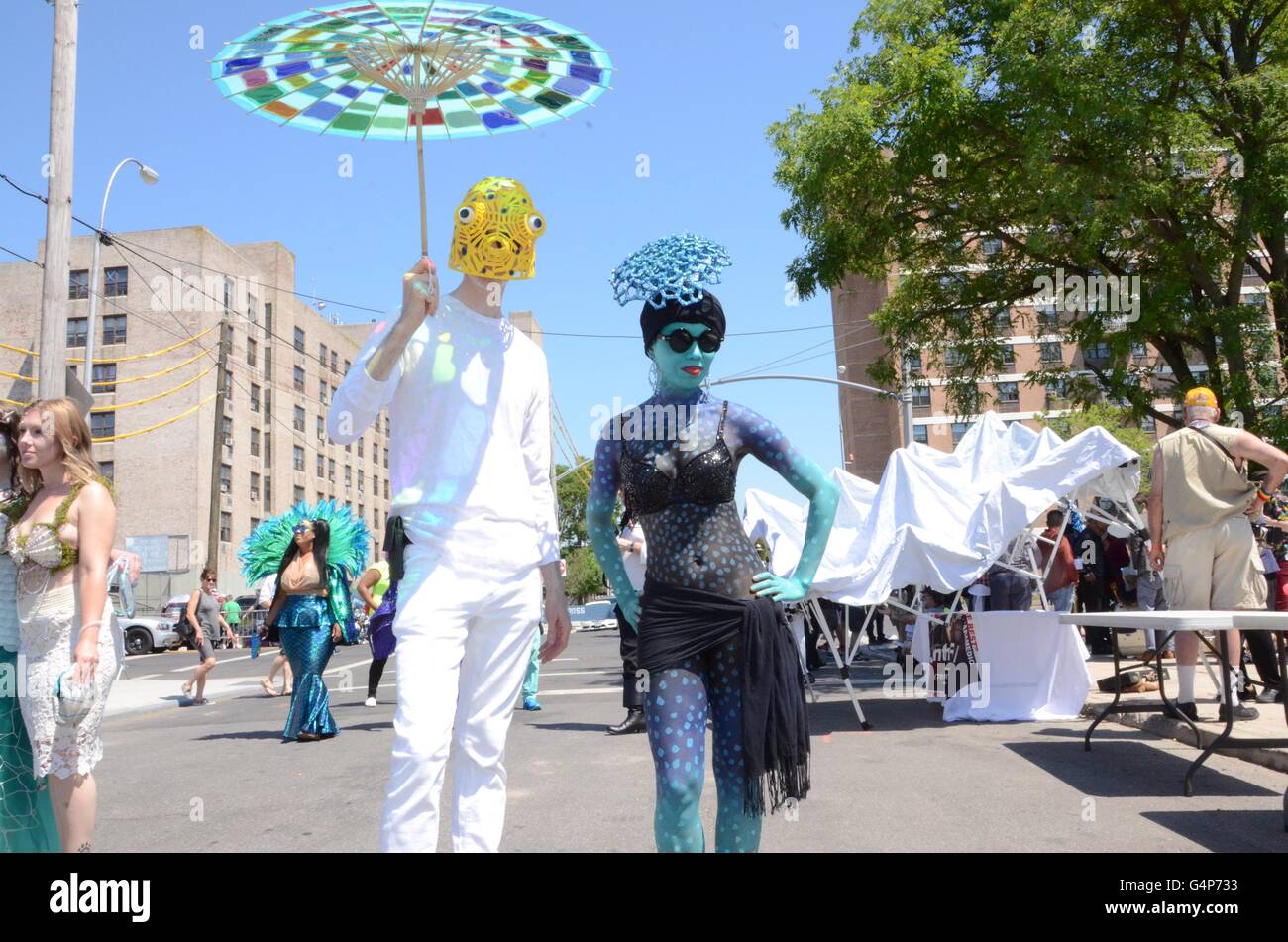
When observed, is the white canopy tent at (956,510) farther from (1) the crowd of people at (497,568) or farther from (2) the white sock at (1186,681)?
(1) the crowd of people at (497,568)

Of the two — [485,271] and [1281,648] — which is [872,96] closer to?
[1281,648]

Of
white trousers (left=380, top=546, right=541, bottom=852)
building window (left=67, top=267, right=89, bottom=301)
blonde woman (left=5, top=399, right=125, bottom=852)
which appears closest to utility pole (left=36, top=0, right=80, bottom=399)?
blonde woman (left=5, top=399, right=125, bottom=852)

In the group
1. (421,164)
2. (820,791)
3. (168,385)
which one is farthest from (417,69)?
(168,385)

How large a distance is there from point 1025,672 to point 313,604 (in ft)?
20.5

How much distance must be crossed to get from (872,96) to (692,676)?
13242 millimetres

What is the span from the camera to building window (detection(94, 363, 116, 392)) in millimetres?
49781

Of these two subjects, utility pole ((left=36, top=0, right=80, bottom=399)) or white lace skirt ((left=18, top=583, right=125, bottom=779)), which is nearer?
white lace skirt ((left=18, top=583, right=125, bottom=779))

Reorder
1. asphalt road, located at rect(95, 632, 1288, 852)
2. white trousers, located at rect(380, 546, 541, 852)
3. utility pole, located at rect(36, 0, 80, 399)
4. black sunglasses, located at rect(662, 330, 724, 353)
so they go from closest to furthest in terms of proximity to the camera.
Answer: white trousers, located at rect(380, 546, 541, 852), black sunglasses, located at rect(662, 330, 724, 353), asphalt road, located at rect(95, 632, 1288, 852), utility pole, located at rect(36, 0, 80, 399)

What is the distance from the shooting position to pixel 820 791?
6145 millimetres

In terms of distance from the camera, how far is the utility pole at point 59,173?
35.3ft

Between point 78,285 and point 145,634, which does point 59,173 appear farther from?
point 78,285

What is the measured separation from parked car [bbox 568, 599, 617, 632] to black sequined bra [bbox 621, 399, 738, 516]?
3828 cm

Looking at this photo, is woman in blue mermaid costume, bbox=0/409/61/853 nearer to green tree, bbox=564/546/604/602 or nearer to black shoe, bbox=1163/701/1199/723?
black shoe, bbox=1163/701/1199/723

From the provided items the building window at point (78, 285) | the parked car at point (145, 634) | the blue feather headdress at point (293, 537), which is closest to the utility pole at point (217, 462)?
the parked car at point (145, 634)
